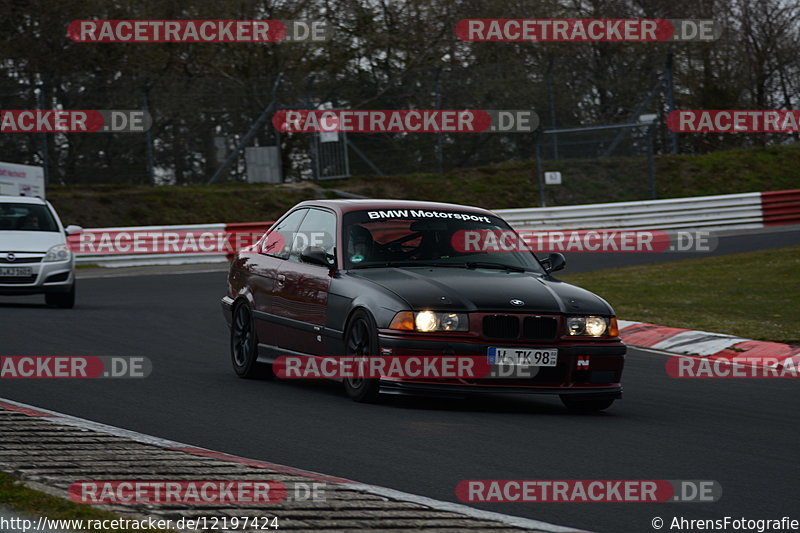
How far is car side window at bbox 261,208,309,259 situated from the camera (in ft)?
33.8

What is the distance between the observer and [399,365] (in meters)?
8.36

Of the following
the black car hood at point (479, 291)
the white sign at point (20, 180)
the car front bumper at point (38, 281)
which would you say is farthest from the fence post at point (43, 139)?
the black car hood at point (479, 291)

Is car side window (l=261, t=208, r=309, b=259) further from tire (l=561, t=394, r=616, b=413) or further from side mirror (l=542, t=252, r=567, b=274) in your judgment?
tire (l=561, t=394, r=616, b=413)

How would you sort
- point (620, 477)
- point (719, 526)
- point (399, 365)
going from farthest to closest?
point (399, 365)
point (620, 477)
point (719, 526)

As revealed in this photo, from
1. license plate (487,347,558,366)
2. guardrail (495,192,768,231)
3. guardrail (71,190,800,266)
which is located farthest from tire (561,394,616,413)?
guardrail (495,192,768,231)

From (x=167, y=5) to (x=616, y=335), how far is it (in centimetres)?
3059

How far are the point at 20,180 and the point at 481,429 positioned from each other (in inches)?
790

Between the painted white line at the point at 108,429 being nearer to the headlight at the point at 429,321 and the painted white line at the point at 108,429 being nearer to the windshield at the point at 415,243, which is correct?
the headlight at the point at 429,321

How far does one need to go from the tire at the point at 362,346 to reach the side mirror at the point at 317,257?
0.70 m

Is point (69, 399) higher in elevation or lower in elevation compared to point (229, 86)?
lower

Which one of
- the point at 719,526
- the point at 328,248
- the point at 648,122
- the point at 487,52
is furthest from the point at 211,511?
the point at 487,52

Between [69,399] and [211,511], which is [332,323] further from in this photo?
[211,511]

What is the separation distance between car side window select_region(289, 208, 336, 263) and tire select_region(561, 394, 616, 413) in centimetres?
203

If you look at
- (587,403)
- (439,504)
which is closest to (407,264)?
(587,403)
